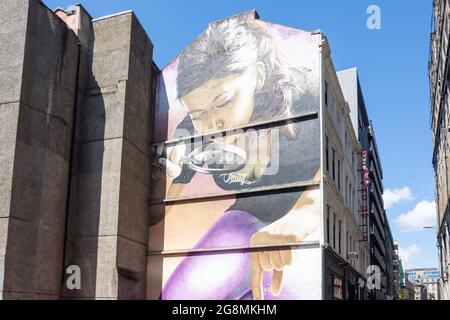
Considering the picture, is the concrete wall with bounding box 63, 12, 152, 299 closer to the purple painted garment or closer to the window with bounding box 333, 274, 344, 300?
the purple painted garment

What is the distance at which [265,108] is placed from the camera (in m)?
24.5

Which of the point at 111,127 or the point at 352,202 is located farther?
the point at 352,202

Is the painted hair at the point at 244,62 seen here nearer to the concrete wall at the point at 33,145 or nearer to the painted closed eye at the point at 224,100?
the painted closed eye at the point at 224,100

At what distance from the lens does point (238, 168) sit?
24.1 metres

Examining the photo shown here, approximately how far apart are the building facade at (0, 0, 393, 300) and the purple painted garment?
59 mm

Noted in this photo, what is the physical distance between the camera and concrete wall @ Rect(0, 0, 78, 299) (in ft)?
64.9

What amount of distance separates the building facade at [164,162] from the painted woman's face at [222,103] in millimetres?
69

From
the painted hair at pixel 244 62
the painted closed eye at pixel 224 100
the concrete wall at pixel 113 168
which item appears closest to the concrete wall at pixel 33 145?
the concrete wall at pixel 113 168

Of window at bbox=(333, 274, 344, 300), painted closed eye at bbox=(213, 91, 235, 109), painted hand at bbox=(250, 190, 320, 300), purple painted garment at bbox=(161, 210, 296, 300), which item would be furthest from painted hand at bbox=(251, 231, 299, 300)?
painted closed eye at bbox=(213, 91, 235, 109)

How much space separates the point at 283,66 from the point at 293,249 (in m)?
8.80
